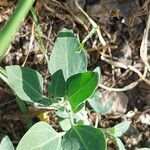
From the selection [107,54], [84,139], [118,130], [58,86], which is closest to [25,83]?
[58,86]

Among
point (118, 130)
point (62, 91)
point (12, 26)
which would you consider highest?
point (12, 26)

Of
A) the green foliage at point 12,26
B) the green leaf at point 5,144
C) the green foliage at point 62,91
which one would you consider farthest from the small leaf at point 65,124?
the green foliage at point 12,26

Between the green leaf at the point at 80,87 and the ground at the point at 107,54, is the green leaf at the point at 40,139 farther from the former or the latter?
the ground at the point at 107,54

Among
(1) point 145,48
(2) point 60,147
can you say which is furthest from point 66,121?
(1) point 145,48

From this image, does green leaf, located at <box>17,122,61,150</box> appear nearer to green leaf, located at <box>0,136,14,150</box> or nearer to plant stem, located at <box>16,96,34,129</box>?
green leaf, located at <box>0,136,14,150</box>

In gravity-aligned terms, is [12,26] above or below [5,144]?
above

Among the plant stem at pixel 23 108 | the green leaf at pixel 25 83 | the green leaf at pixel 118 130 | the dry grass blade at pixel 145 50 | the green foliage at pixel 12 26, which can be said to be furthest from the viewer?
the dry grass blade at pixel 145 50

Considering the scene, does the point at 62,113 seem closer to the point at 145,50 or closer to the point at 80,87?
the point at 80,87
